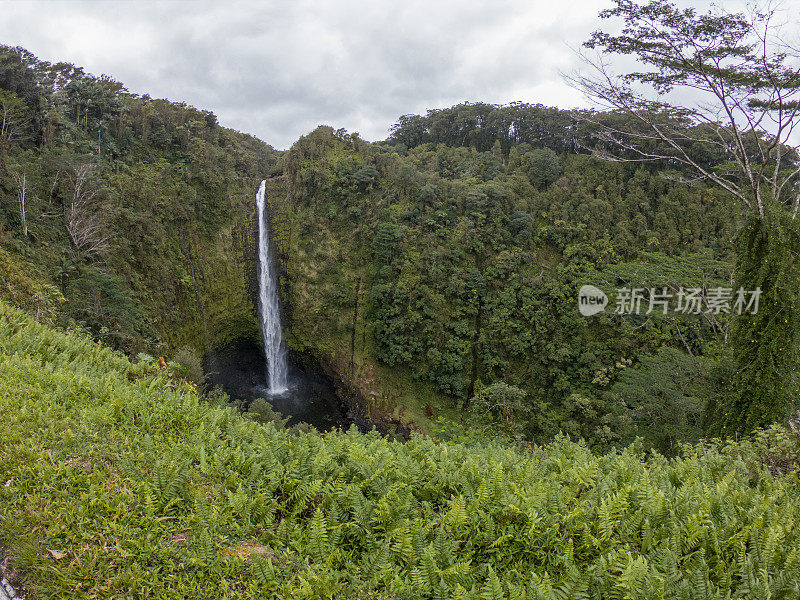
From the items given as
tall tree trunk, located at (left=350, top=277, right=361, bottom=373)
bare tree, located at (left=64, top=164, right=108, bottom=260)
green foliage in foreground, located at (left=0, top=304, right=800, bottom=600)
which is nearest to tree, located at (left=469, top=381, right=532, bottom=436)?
tall tree trunk, located at (left=350, top=277, right=361, bottom=373)

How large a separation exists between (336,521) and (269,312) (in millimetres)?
18299

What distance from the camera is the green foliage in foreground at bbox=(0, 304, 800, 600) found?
184cm

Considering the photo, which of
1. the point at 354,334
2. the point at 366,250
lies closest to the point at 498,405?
the point at 354,334

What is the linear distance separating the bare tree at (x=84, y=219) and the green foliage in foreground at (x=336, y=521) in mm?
11866

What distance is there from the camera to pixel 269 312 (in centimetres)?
1939

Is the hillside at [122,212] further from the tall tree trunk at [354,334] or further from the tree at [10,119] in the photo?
the tall tree trunk at [354,334]

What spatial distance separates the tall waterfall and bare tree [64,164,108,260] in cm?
711

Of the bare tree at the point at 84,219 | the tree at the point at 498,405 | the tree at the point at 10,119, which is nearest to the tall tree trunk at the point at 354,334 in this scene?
the tree at the point at 498,405

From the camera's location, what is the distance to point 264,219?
19.9 metres

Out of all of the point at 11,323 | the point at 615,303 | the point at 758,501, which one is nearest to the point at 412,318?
the point at 615,303

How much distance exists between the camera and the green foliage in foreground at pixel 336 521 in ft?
6.04

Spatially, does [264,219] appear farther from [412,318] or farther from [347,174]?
[412,318]

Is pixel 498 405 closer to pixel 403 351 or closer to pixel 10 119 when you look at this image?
pixel 403 351

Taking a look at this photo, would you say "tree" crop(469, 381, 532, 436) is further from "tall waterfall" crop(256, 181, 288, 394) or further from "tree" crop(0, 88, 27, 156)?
"tree" crop(0, 88, 27, 156)
